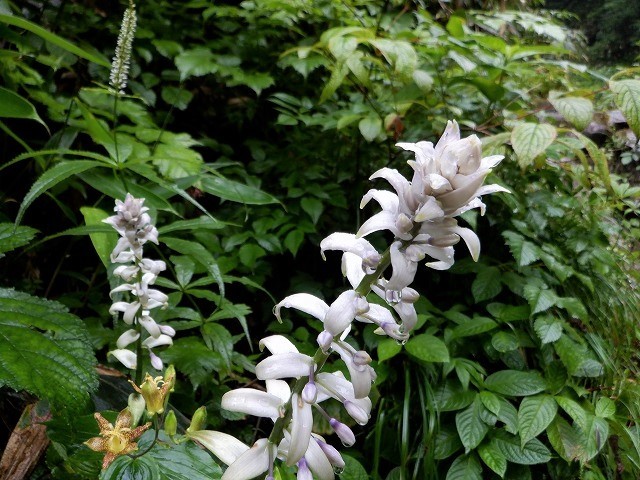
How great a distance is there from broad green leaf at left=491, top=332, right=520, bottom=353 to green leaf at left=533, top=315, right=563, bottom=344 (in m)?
0.08

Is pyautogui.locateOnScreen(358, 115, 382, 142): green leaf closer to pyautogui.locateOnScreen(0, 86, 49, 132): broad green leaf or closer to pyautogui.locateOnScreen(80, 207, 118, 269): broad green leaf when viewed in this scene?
pyautogui.locateOnScreen(80, 207, 118, 269): broad green leaf

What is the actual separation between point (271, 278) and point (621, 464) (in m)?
1.52

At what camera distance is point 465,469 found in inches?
55.1

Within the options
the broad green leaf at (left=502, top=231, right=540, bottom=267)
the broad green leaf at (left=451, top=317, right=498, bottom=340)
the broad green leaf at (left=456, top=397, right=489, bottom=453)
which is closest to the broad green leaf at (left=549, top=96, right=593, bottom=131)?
the broad green leaf at (left=502, top=231, right=540, bottom=267)

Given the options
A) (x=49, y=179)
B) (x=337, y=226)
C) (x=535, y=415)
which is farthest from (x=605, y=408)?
(x=49, y=179)

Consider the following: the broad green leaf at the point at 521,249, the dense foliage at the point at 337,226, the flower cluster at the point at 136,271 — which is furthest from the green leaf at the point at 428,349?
the flower cluster at the point at 136,271

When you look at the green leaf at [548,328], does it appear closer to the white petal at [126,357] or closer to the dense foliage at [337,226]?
the dense foliage at [337,226]

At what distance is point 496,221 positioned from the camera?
1790mm

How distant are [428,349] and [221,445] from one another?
3.04 ft

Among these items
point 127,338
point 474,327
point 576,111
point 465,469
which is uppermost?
point 576,111

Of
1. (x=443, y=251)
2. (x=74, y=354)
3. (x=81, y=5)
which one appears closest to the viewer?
(x=443, y=251)

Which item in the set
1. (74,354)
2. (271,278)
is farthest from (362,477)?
(271,278)

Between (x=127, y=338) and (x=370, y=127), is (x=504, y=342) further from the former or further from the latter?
(x=127, y=338)

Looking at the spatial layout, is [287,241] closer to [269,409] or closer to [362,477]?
[362,477]
